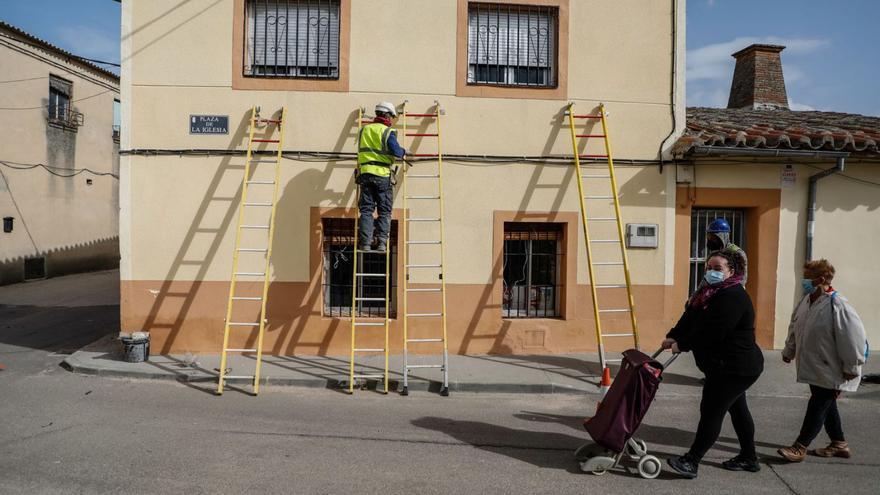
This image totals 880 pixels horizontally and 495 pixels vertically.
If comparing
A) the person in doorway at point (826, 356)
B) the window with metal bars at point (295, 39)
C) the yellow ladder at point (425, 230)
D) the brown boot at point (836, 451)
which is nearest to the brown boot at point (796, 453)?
the person in doorway at point (826, 356)

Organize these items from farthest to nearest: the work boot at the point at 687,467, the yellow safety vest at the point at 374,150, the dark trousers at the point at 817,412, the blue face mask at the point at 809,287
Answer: the yellow safety vest at the point at 374,150 → the blue face mask at the point at 809,287 → the dark trousers at the point at 817,412 → the work boot at the point at 687,467

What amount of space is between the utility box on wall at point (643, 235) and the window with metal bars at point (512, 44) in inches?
93.2

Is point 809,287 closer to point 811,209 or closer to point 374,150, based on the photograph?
point 811,209

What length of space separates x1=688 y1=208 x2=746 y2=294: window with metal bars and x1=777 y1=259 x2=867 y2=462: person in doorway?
13.0 feet

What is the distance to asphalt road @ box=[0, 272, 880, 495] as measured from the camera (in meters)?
4.37

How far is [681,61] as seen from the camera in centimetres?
856

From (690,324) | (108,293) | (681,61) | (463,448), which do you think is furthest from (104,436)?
(108,293)

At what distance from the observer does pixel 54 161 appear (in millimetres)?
18453

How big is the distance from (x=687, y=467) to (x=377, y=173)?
467 centimetres

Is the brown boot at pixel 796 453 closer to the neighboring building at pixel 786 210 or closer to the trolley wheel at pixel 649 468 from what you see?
the trolley wheel at pixel 649 468

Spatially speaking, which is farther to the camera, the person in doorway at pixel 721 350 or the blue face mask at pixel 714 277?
the blue face mask at pixel 714 277

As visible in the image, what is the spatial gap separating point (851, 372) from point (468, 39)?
6.14 meters

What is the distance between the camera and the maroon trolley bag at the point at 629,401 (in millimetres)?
4320

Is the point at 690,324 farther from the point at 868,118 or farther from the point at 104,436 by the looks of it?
the point at 868,118
